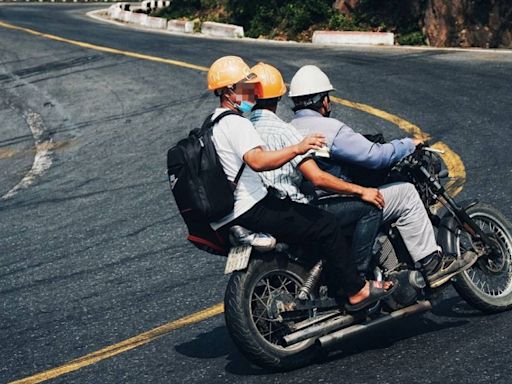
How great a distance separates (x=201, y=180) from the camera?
619cm

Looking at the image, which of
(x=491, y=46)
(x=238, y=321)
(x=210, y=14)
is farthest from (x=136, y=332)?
(x=210, y=14)

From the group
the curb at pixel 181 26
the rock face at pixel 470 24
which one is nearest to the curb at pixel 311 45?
the curb at pixel 181 26

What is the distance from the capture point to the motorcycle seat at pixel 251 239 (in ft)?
20.5

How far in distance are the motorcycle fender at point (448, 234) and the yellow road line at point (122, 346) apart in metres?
1.73

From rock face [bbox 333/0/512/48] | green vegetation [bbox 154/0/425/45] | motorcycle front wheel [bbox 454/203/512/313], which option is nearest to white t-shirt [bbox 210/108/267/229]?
motorcycle front wheel [bbox 454/203/512/313]

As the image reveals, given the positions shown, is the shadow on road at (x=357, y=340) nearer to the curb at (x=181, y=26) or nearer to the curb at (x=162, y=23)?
the curb at (x=162, y=23)

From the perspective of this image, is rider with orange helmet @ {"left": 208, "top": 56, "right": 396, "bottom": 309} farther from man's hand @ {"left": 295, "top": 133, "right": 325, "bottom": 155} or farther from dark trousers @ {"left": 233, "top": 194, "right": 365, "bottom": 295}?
A: man's hand @ {"left": 295, "top": 133, "right": 325, "bottom": 155}

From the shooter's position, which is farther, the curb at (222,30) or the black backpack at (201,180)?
the curb at (222,30)

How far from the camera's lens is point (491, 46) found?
819 inches

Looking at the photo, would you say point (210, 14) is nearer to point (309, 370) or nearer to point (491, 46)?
point (491, 46)

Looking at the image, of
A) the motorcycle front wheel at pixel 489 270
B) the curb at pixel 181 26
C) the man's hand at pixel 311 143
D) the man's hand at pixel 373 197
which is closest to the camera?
the man's hand at pixel 311 143

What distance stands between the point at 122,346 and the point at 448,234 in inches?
94.4

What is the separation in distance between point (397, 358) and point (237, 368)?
1013 millimetres

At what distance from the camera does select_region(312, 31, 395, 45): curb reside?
21969 millimetres
